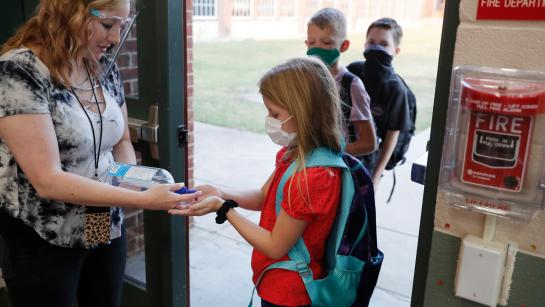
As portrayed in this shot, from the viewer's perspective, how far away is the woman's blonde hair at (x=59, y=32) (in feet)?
4.79

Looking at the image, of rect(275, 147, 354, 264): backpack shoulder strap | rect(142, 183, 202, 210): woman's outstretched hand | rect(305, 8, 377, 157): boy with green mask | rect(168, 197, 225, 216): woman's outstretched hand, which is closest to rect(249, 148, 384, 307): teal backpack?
rect(275, 147, 354, 264): backpack shoulder strap

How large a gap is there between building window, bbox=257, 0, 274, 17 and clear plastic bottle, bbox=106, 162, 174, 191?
523 inches

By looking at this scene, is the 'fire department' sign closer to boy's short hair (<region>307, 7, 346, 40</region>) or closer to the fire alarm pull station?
the fire alarm pull station

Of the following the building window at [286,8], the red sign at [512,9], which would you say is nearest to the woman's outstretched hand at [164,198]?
the red sign at [512,9]

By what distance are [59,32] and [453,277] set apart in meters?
1.30

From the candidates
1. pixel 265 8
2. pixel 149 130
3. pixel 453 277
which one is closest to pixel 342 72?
pixel 149 130

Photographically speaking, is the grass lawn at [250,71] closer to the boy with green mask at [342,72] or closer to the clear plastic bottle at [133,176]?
the boy with green mask at [342,72]

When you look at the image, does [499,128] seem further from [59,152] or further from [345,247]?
[59,152]

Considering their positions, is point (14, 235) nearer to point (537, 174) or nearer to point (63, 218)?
point (63, 218)

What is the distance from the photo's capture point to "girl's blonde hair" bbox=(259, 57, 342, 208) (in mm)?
1362

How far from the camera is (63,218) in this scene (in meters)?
→ 1.58

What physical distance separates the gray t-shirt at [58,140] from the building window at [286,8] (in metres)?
12.7

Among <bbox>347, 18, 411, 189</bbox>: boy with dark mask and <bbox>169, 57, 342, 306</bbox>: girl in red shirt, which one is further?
<bbox>347, 18, 411, 189</bbox>: boy with dark mask

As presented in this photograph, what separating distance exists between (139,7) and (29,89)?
72 centimetres
